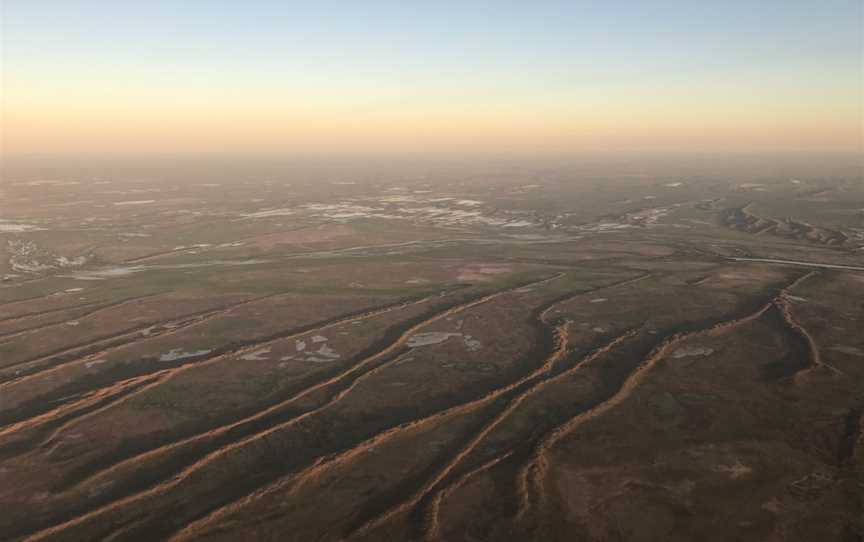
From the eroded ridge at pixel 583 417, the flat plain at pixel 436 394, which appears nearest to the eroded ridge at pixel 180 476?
the flat plain at pixel 436 394

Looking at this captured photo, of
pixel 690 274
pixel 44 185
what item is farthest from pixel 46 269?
pixel 44 185

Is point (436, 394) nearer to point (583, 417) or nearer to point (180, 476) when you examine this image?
point (583, 417)

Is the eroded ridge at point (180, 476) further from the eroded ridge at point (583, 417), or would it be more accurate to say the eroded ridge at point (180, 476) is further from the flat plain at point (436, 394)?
the eroded ridge at point (583, 417)

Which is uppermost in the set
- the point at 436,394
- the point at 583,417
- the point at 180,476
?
the point at 180,476

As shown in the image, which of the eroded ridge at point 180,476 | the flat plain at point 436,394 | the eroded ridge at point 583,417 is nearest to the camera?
the eroded ridge at point 180,476

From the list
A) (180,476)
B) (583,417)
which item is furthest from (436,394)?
(180,476)

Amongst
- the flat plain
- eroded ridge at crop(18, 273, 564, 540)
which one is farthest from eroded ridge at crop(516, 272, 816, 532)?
eroded ridge at crop(18, 273, 564, 540)

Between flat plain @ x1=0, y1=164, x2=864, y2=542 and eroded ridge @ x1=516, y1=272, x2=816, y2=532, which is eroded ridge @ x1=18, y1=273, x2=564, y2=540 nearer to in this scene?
flat plain @ x1=0, y1=164, x2=864, y2=542

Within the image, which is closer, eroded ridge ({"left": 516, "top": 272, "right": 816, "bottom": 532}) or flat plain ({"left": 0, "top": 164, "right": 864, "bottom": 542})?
flat plain ({"left": 0, "top": 164, "right": 864, "bottom": 542})
